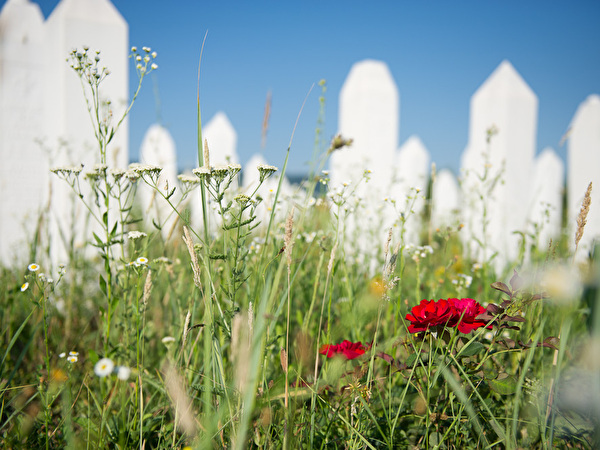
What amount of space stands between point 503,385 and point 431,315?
0.27 metres

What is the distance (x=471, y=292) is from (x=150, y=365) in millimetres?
1605

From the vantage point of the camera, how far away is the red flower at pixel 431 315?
1075mm

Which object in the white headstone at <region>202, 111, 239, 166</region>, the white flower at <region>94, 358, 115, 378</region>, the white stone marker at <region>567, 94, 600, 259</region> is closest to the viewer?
the white flower at <region>94, 358, 115, 378</region>

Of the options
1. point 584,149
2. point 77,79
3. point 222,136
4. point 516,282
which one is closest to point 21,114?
point 77,79

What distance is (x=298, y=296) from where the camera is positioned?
2201 mm

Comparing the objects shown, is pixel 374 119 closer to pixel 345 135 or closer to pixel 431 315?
pixel 345 135

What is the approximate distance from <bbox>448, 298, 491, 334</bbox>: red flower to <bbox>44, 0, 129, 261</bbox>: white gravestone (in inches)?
91.4

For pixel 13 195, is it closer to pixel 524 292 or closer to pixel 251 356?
pixel 251 356

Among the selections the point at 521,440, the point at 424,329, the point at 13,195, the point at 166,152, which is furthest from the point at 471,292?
the point at 166,152

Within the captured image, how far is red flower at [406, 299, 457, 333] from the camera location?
3.53 ft

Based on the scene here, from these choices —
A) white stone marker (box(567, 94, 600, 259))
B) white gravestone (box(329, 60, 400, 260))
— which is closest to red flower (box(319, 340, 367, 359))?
white gravestone (box(329, 60, 400, 260))

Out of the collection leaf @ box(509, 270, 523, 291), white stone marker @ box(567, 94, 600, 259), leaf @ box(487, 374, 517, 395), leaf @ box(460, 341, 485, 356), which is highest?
white stone marker @ box(567, 94, 600, 259)

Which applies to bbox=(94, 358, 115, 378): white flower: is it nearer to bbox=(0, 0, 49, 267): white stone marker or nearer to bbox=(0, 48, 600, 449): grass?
bbox=(0, 48, 600, 449): grass

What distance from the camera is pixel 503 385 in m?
1.11
